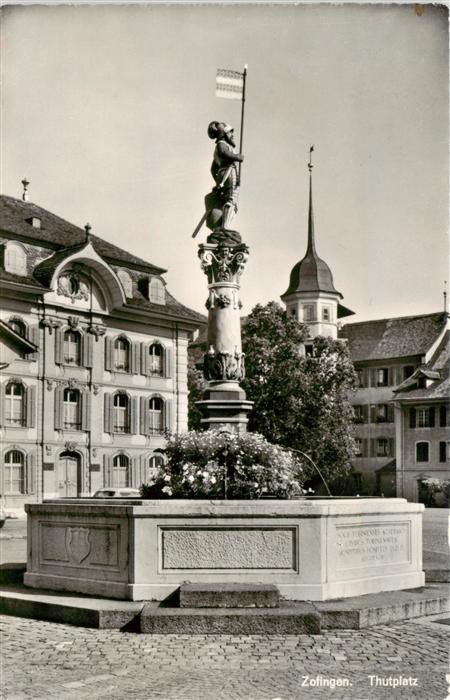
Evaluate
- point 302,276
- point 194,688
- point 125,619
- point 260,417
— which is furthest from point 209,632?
point 302,276

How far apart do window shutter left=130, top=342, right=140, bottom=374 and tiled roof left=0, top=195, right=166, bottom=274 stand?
382 centimetres

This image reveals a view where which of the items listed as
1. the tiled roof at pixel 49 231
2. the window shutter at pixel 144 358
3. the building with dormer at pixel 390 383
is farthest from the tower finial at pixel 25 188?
the building with dormer at pixel 390 383

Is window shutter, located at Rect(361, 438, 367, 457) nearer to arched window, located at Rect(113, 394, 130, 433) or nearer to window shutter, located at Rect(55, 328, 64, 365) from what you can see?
arched window, located at Rect(113, 394, 130, 433)

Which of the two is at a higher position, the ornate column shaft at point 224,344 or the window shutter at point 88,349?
the window shutter at point 88,349

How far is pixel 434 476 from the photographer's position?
5197 centimetres

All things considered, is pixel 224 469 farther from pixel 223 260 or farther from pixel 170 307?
pixel 170 307

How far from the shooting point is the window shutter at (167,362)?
40500 millimetres

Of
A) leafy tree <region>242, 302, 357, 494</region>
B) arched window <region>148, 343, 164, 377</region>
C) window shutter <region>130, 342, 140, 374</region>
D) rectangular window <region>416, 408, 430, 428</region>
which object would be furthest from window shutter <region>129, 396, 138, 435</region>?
rectangular window <region>416, 408, 430, 428</region>

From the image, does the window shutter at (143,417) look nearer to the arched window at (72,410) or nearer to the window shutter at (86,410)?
the window shutter at (86,410)

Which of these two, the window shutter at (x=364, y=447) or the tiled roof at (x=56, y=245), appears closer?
the tiled roof at (x=56, y=245)

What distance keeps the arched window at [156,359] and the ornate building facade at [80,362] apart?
2.0 inches

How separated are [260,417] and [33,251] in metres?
12.5

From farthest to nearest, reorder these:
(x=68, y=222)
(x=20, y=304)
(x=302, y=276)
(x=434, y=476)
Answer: (x=302, y=276), (x=434, y=476), (x=68, y=222), (x=20, y=304)

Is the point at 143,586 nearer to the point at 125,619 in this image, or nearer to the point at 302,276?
the point at 125,619
